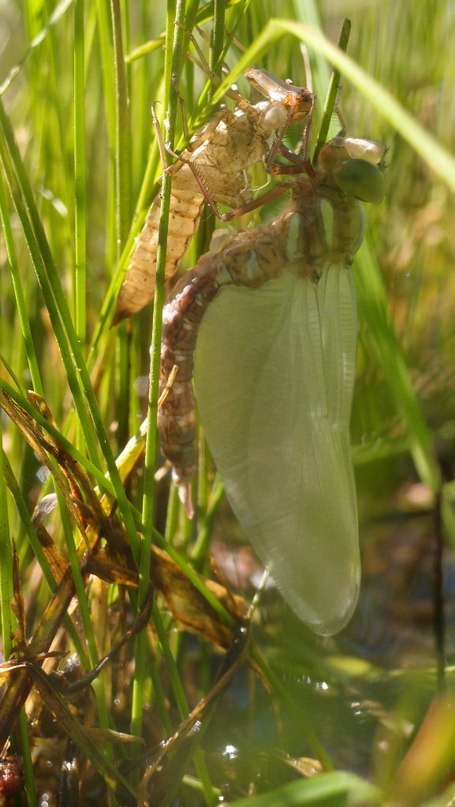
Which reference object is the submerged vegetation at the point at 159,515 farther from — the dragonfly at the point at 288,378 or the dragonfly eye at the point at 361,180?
the dragonfly eye at the point at 361,180

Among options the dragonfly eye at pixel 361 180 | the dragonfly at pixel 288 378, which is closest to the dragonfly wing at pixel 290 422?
the dragonfly at pixel 288 378

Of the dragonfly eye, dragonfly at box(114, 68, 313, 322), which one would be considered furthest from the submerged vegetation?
the dragonfly eye

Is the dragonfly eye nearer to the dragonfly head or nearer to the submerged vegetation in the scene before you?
the dragonfly head

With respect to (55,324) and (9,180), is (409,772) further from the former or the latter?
(9,180)

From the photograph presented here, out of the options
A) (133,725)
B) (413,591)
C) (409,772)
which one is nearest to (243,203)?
(133,725)

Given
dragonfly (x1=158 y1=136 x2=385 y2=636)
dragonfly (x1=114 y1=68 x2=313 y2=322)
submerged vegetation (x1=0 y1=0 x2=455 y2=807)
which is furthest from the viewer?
dragonfly (x1=158 y1=136 x2=385 y2=636)

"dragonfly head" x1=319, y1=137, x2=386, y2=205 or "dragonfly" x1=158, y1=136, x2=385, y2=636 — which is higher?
"dragonfly head" x1=319, y1=137, x2=386, y2=205
